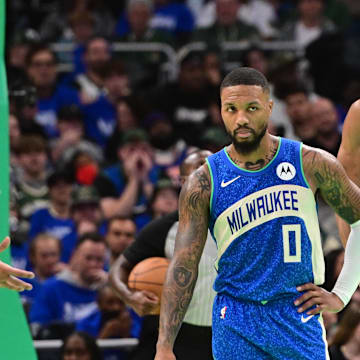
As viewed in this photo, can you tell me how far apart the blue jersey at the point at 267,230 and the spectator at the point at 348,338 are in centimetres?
279

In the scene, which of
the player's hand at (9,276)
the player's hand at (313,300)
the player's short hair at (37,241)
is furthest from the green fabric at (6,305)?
the player's short hair at (37,241)

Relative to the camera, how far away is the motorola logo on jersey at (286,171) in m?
4.89

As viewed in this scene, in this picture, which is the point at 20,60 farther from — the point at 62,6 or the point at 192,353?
the point at 192,353

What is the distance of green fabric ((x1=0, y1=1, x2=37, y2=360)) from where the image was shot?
6.20m

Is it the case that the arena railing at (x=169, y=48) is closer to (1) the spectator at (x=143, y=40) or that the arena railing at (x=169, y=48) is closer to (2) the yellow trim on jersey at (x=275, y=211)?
(1) the spectator at (x=143, y=40)

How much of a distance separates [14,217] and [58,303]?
114 centimetres

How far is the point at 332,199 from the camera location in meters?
4.98

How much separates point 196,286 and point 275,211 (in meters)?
1.47

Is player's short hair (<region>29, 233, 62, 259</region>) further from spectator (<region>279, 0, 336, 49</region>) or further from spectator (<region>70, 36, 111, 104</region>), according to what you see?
spectator (<region>279, 0, 336, 49</region>)

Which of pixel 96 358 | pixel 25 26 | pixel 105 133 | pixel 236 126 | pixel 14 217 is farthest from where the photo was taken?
pixel 25 26

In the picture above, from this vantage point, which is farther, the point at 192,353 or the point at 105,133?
the point at 105,133

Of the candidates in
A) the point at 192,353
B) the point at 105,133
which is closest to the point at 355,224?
the point at 192,353

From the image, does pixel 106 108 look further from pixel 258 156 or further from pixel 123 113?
pixel 258 156

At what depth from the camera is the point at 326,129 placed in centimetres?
1047
